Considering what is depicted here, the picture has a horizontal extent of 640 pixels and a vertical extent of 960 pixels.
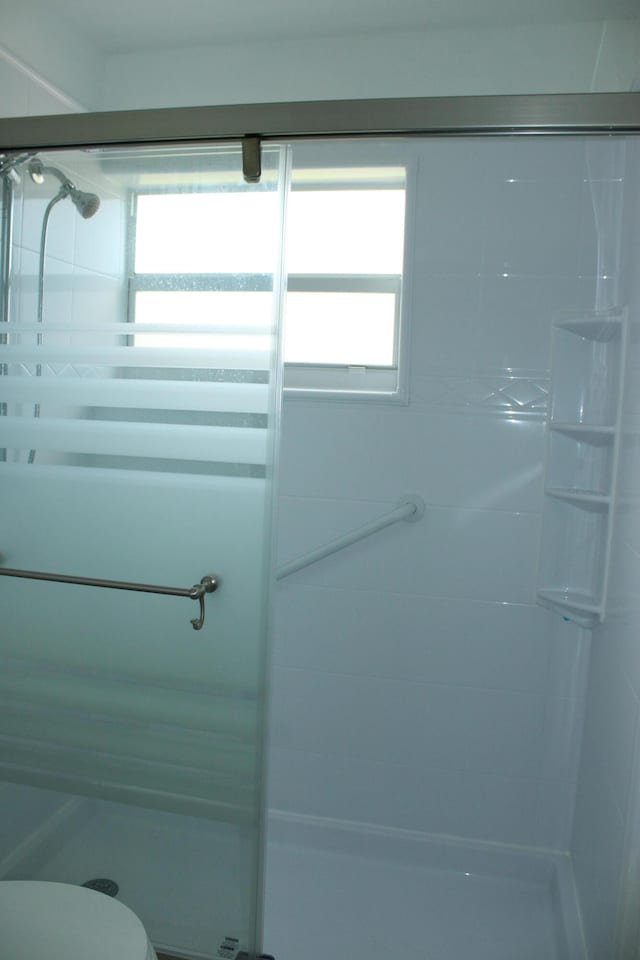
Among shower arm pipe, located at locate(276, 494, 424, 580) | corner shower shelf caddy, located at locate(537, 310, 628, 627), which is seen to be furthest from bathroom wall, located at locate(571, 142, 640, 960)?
shower arm pipe, located at locate(276, 494, 424, 580)

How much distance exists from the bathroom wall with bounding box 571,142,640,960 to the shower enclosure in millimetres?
24

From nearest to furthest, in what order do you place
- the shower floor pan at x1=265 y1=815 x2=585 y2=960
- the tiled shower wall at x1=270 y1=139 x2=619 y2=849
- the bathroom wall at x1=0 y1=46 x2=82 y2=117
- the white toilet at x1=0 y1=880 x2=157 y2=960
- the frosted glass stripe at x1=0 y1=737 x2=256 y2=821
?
the white toilet at x1=0 y1=880 x2=157 y2=960
the frosted glass stripe at x1=0 y1=737 x2=256 y2=821
the bathroom wall at x1=0 y1=46 x2=82 y2=117
the shower floor pan at x1=265 y1=815 x2=585 y2=960
the tiled shower wall at x1=270 y1=139 x2=619 y2=849

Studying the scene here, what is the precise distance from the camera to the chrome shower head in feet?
4.28

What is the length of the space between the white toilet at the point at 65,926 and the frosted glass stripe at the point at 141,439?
2.28 ft

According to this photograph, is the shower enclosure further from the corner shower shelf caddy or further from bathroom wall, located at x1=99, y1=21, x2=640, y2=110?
bathroom wall, located at x1=99, y1=21, x2=640, y2=110

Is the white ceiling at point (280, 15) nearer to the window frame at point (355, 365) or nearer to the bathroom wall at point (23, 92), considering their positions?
the bathroom wall at point (23, 92)

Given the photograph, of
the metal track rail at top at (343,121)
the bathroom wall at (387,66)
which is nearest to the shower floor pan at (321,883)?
the metal track rail at top at (343,121)

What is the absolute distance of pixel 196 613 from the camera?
1.32 m

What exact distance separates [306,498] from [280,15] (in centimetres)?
131

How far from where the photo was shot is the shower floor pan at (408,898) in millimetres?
1844

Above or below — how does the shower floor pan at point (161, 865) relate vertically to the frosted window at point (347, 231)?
below

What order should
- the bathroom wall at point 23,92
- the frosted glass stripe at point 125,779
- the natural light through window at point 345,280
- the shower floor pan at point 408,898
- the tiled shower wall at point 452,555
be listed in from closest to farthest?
the frosted glass stripe at point 125,779 → the bathroom wall at point 23,92 → the shower floor pan at point 408,898 → the tiled shower wall at point 452,555 → the natural light through window at point 345,280

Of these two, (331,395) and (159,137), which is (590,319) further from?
(159,137)

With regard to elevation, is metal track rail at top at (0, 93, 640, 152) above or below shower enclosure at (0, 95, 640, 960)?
above
